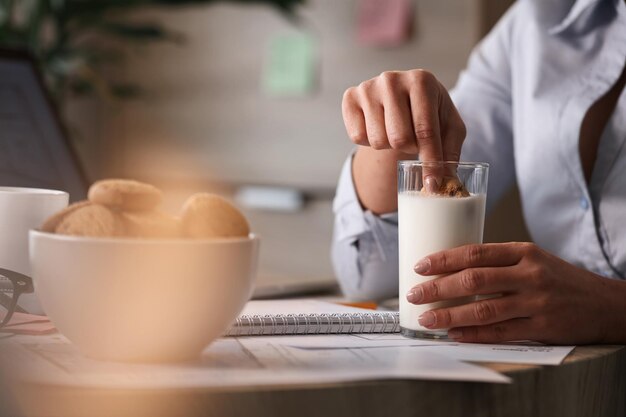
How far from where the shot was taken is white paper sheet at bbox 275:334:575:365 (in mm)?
576

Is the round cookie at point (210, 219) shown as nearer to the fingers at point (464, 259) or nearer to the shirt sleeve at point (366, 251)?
the fingers at point (464, 259)

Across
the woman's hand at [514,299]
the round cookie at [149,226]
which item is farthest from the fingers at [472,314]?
the round cookie at [149,226]

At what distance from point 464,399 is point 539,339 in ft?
0.55

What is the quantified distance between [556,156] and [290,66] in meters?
1.18

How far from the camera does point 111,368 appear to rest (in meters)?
0.50

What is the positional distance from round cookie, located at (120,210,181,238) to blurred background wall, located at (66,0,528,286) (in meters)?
1.25

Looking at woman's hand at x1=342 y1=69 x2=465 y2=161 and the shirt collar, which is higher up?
the shirt collar

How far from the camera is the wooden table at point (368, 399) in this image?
45 cm

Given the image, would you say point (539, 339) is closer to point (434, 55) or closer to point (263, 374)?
point (263, 374)

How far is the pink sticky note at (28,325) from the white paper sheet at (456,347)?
171mm

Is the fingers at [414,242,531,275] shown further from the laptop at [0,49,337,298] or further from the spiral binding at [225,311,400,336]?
the laptop at [0,49,337,298]

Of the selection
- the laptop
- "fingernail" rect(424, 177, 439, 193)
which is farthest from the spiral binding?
the laptop

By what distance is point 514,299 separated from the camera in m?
0.65

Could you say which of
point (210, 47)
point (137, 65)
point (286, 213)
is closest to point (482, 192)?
point (286, 213)
